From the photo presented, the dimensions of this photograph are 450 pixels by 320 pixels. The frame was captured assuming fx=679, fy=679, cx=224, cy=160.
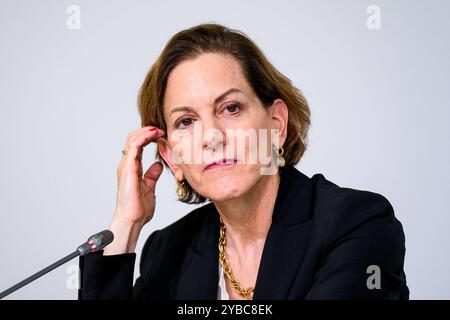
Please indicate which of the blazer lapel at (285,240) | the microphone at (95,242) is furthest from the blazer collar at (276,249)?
the microphone at (95,242)

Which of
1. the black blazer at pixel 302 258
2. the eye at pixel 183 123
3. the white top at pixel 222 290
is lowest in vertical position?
the white top at pixel 222 290

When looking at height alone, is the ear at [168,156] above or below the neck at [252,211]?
above

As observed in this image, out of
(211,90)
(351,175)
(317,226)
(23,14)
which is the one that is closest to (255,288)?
(317,226)

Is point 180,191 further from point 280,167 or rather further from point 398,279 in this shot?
point 398,279

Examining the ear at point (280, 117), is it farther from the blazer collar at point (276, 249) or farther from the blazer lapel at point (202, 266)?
the blazer lapel at point (202, 266)

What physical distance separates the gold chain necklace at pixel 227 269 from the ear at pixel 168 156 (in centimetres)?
19

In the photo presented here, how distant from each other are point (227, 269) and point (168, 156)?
352mm

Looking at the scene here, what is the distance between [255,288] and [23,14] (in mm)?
1655

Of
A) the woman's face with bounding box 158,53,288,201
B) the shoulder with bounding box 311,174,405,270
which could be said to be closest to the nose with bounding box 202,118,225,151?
the woman's face with bounding box 158,53,288,201

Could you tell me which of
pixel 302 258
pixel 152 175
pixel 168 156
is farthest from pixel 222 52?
pixel 302 258

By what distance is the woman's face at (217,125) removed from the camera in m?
1.63

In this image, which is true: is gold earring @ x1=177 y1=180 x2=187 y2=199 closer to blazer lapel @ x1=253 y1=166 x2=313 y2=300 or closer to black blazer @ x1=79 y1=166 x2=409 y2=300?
black blazer @ x1=79 y1=166 x2=409 y2=300

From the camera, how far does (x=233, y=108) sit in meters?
1.67

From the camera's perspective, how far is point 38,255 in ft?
8.93
